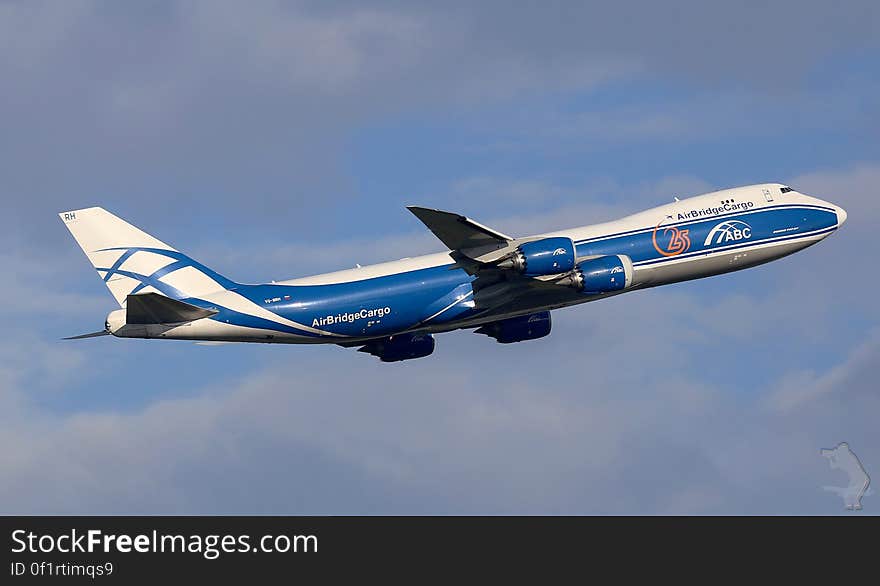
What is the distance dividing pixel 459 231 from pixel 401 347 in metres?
12.3

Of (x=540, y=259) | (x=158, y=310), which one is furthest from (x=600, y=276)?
(x=158, y=310)

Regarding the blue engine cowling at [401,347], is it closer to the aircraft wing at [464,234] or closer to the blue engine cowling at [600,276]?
the aircraft wing at [464,234]

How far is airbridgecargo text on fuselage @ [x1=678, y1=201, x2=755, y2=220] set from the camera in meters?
98.2

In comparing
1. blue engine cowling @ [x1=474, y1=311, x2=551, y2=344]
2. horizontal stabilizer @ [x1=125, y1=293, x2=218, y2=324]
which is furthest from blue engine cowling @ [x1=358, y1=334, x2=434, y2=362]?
horizontal stabilizer @ [x1=125, y1=293, x2=218, y2=324]

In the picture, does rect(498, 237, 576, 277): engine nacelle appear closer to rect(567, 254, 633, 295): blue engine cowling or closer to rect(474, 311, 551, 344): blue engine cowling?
rect(567, 254, 633, 295): blue engine cowling

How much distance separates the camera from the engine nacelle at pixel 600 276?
93562mm

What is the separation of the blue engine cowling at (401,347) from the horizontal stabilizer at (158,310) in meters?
12.5

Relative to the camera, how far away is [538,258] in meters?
91.9

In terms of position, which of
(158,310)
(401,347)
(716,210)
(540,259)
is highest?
(716,210)

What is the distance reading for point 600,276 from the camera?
9356 centimetres

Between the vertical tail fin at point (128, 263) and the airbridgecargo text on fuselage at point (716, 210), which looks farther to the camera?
the airbridgecargo text on fuselage at point (716, 210)

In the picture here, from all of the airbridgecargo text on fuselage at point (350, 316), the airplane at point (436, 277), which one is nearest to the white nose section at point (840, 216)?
the airplane at point (436, 277)

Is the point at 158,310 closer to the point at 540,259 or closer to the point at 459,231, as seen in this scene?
the point at 459,231
